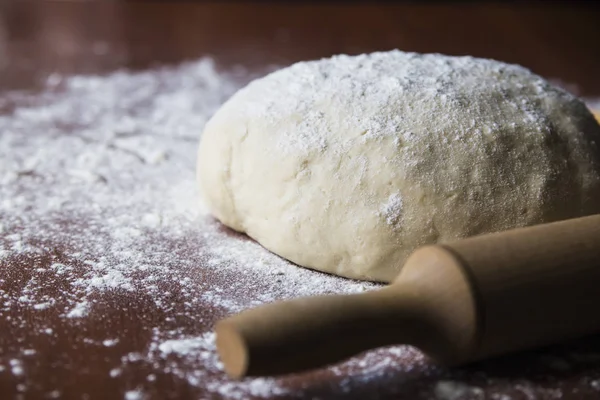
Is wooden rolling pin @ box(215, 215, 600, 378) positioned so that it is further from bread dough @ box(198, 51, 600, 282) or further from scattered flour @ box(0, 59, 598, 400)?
bread dough @ box(198, 51, 600, 282)

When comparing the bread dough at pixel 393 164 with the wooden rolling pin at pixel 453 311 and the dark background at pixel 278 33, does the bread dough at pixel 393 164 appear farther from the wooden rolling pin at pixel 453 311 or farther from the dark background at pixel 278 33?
the dark background at pixel 278 33

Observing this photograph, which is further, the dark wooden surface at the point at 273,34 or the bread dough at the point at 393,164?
the dark wooden surface at the point at 273,34

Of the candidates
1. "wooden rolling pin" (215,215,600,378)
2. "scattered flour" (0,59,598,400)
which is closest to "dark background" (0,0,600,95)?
"scattered flour" (0,59,598,400)

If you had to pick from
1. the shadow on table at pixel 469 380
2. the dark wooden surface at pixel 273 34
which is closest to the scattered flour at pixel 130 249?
the shadow on table at pixel 469 380

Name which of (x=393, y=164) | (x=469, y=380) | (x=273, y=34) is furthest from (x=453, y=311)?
(x=273, y=34)

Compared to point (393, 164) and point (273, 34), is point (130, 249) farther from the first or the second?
point (273, 34)
